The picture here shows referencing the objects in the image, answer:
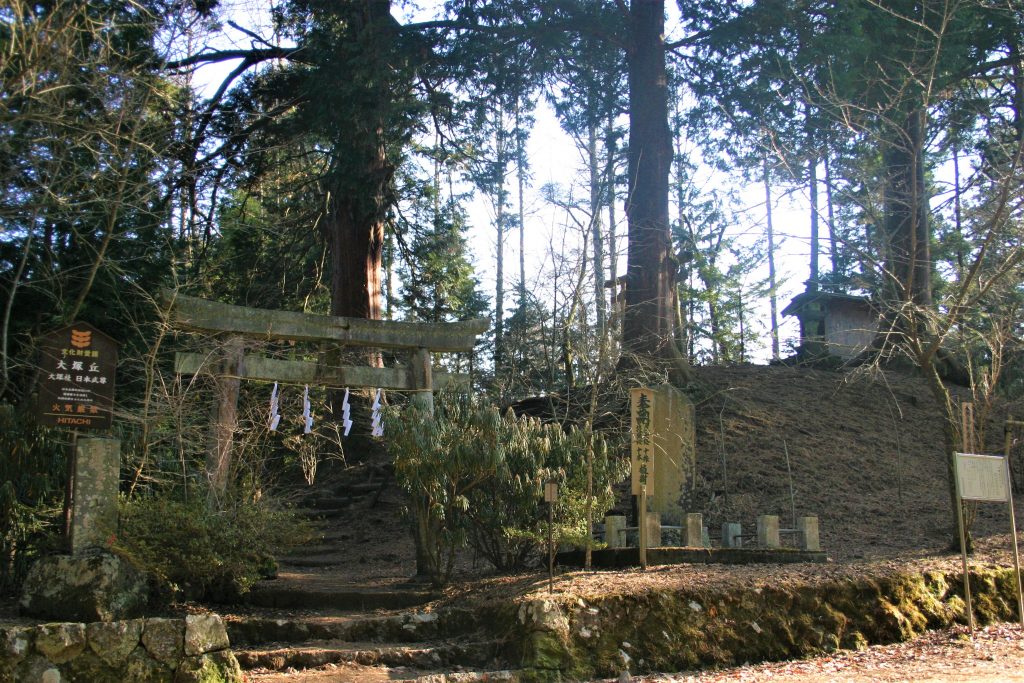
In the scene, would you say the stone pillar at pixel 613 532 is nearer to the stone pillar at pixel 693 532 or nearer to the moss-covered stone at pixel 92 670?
the stone pillar at pixel 693 532

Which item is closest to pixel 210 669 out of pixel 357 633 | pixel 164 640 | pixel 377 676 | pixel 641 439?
pixel 164 640

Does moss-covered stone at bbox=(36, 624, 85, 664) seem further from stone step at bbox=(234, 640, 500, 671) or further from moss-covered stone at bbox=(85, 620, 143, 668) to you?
stone step at bbox=(234, 640, 500, 671)

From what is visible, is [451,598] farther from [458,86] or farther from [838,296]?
[838,296]

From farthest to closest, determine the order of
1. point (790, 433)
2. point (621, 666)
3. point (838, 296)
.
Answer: point (838, 296) < point (790, 433) < point (621, 666)

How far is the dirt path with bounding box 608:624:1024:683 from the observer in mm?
7062

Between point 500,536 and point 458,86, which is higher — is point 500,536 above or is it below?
below

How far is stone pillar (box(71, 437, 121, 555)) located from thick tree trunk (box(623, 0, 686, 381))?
10063 millimetres

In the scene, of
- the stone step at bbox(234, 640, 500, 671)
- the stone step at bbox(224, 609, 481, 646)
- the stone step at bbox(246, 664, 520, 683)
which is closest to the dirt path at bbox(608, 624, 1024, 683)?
the stone step at bbox(246, 664, 520, 683)

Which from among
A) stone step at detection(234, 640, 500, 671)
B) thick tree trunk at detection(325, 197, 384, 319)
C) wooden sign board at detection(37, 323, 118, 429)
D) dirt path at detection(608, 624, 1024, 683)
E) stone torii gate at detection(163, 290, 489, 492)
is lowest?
dirt path at detection(608, 624, 1024, 683)

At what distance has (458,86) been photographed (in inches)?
676

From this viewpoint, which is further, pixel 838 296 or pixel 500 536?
pixel 838 296

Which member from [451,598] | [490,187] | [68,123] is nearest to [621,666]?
[451,598]

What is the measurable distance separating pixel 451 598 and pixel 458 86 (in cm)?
1102

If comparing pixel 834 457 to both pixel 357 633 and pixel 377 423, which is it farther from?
pixel 357 633
